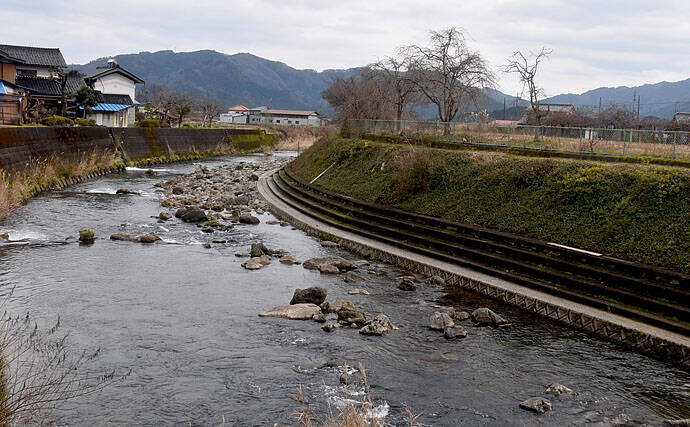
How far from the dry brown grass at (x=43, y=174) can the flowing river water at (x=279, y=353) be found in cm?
638

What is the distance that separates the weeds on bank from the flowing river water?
1.00 feet

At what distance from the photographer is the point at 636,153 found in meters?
21.5

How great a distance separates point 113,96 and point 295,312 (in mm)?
62785

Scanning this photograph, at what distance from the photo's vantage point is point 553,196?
19734 millimetres

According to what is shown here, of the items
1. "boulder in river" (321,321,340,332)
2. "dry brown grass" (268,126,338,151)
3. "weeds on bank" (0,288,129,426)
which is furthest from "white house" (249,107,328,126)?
"weeds on bank" (0,288,129,426)

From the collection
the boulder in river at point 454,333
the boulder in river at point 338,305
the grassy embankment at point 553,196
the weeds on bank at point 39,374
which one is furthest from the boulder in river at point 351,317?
the grassy embankment at point 553,196

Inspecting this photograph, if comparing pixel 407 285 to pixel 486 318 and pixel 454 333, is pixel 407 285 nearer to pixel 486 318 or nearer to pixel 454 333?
pixel 486 318

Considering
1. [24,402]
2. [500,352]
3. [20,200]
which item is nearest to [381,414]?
[500,352]

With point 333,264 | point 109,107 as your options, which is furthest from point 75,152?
point 109,107

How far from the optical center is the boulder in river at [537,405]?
988 cm

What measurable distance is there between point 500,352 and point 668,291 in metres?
4.63

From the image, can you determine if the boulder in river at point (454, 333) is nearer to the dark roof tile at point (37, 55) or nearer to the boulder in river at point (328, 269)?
the boulder in river at point (328, 269)

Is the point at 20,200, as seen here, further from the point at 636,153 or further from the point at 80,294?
the point at 636,153

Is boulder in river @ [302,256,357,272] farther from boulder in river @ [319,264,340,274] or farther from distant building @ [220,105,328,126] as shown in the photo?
distant building @ [220,105,328,126]
